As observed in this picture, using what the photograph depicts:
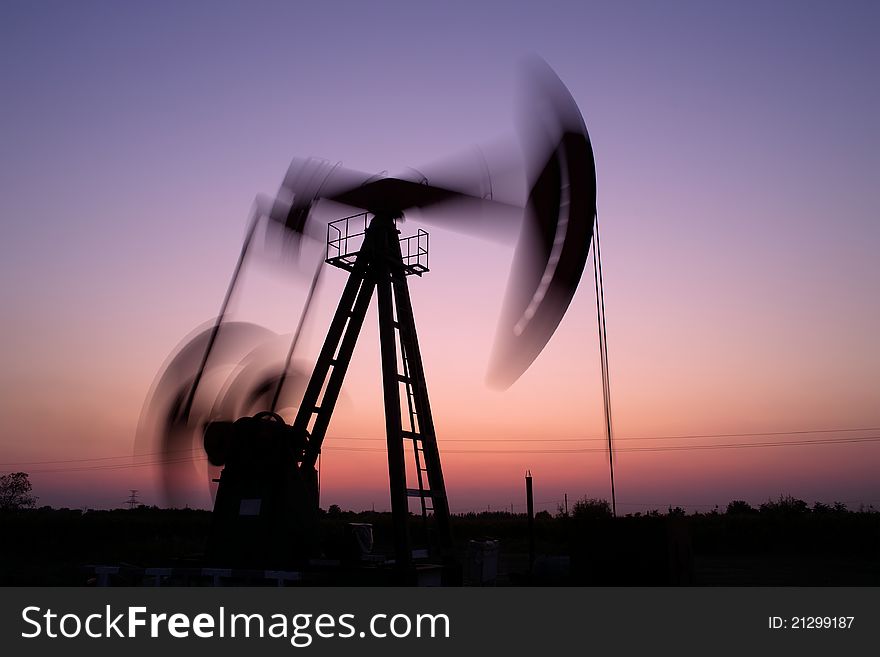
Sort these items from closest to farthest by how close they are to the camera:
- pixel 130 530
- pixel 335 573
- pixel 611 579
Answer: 1. pixel 611 579
2. pixel 335 573
3. pixel 130 530

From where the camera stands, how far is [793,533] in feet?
116

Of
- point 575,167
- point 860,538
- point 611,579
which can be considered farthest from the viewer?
point 860,538

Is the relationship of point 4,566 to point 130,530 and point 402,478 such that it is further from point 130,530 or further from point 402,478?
point 402,478

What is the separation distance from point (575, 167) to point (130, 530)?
36.4 metres

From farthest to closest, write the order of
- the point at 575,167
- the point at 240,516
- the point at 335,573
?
the point at 240,516 → the point at 335,573 → the point at 575,167

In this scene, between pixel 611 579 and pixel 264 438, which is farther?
pixel 264 438

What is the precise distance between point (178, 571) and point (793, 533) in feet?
102

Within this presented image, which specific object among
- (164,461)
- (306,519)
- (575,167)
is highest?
(575,167)

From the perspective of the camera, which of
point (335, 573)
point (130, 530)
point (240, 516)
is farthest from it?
point (130, 530)

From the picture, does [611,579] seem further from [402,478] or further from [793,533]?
[793,533]

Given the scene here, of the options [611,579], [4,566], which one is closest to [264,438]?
[611,579]

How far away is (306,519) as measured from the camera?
14242 millimetres

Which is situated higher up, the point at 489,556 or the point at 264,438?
the point at 264,438

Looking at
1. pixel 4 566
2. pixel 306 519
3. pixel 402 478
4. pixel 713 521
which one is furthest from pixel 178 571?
pixel 713 521
